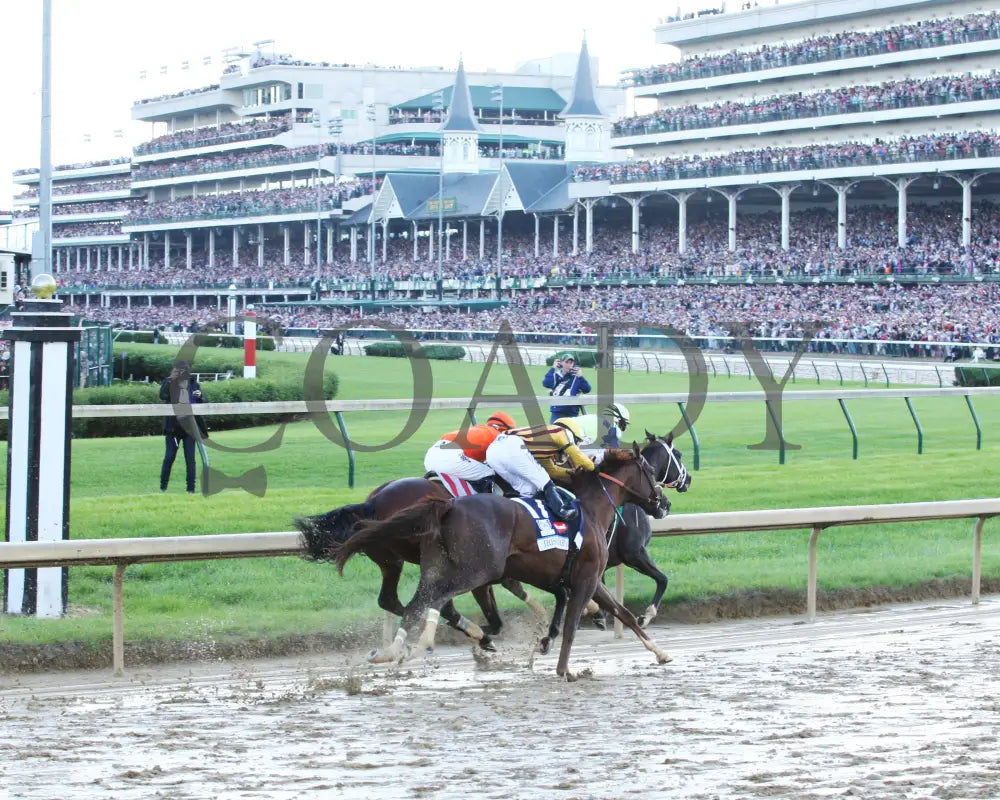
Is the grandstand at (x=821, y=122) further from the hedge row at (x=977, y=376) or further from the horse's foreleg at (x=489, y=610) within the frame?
the horse's foreleg at (x=489, y=610)

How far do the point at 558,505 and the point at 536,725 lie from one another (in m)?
1.57

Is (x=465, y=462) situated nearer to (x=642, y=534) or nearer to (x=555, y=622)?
(x=555, y=622)

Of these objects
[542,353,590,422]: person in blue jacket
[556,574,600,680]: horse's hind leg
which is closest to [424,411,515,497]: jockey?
[556,574,600,680]: horse's hind leg

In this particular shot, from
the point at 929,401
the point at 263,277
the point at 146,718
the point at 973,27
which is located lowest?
the point at 146,718

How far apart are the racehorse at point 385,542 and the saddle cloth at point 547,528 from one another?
1.29 feet

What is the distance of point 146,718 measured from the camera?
19.1 ft

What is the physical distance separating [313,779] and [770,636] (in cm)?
379

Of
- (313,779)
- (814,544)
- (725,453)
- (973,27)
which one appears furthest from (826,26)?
(313,779)

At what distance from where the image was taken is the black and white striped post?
7.58 meters

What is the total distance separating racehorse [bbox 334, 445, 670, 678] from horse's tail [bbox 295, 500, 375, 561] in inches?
5.0

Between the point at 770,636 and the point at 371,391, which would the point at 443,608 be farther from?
the point at 371,391

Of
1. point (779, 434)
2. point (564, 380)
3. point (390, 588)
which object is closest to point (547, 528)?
point (390, 588)

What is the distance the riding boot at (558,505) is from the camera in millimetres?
7016

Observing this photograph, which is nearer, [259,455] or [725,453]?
[259,455]
